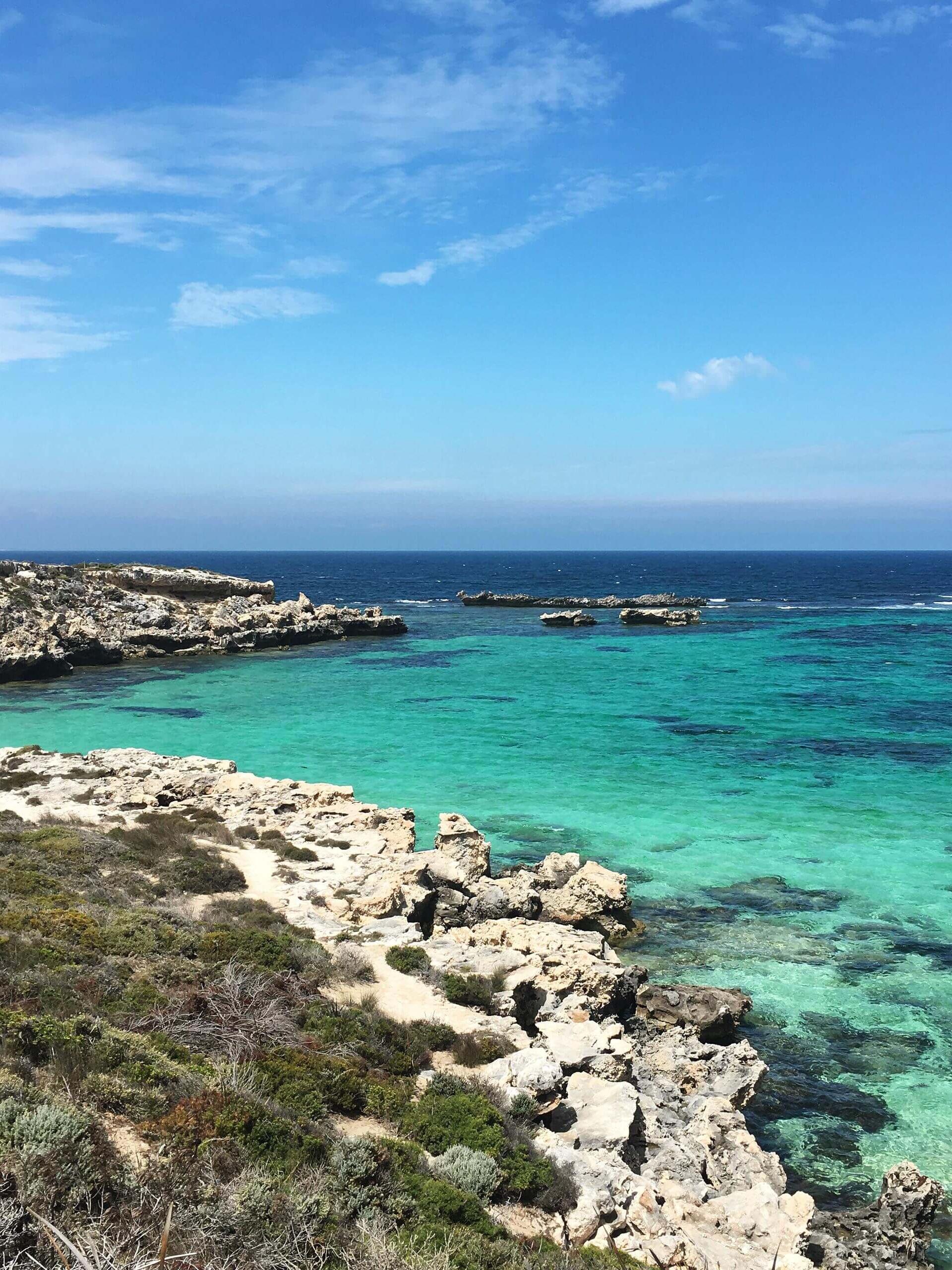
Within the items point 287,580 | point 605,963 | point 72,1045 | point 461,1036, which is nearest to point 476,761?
point 605,963

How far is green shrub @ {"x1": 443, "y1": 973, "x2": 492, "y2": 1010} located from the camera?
1245 cm

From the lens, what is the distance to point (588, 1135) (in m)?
9.89

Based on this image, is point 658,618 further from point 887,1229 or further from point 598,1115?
point 887,1229

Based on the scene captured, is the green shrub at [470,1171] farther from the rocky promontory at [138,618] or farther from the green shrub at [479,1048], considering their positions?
the rocky promontory at [138,618]

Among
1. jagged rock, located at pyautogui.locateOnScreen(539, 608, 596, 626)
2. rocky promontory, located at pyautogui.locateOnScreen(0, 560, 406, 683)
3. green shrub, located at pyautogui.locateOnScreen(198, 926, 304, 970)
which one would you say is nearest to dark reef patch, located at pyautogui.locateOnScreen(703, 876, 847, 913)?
green shrub, located at pyautogui.locateOnScreen(198, 926, 304, 970)

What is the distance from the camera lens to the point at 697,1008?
14445mm

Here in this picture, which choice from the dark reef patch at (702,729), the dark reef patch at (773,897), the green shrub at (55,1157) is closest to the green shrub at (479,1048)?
the green shrub at (55,1157)

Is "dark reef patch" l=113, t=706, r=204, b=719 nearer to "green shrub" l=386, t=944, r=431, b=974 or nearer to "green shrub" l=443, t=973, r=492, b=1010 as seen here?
"green shrub" l=386, t=944, r=431, b=974

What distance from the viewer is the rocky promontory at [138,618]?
57.1m

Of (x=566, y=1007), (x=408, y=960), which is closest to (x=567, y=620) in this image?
(x=566, y=1007)

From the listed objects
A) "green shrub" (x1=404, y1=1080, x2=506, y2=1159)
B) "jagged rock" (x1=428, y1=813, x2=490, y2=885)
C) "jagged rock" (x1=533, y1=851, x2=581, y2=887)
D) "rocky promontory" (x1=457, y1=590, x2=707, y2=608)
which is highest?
"rocky promontory" (x1=457, y1=590, x2=707, y2=608)

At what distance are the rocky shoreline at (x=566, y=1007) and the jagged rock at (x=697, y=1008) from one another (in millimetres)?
35

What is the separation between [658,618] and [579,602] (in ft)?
57.7

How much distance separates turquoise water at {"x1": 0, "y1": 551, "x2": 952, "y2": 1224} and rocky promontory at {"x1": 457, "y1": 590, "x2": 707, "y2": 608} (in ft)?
109
